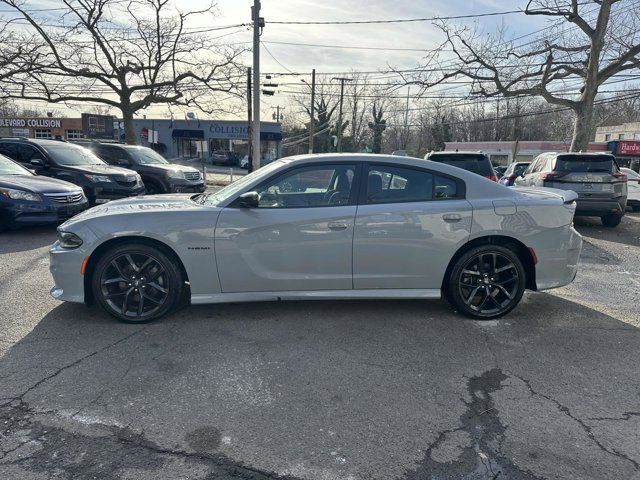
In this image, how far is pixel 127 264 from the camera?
13.0ft

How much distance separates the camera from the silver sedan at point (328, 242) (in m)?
3.91

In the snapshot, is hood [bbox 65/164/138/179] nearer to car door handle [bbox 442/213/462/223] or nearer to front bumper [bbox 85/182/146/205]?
front bumper [bbox 85/182/146/205]

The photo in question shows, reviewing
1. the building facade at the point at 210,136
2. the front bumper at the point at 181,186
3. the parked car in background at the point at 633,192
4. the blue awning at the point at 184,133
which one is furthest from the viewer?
the blue awning at the point at 184,133

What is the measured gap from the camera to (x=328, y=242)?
397 centimetres

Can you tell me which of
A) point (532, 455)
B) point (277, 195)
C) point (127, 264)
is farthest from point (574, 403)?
point (127, 264)

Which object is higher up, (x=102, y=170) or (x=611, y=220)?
(x=102, y=170)

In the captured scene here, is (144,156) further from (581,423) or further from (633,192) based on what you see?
(633,192)

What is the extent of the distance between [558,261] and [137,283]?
3.99 metres

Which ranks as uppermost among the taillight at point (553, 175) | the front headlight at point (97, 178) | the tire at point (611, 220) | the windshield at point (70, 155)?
the windshield at point (70, 155)

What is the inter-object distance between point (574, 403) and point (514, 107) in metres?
68.4

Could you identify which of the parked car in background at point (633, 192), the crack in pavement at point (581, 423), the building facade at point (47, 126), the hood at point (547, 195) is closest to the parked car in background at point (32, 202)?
the hood at point (547, 195)

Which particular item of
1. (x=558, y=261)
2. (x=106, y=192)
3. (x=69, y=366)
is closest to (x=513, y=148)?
(x=106, y=192)

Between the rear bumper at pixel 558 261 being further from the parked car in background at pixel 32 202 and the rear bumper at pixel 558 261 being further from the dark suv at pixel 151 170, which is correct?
the dark suv at pixel 151 170

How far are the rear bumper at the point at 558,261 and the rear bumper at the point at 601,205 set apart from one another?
5.55 m
